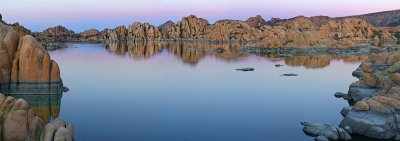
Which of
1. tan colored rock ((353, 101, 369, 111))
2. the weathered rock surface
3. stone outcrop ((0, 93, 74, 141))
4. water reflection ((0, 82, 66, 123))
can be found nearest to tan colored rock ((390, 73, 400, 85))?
tan colored rock ((353, 101, 369, 111))

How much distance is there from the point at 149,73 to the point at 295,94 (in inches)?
1445

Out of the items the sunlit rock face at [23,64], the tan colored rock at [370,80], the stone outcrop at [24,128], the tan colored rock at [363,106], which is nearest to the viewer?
the stone outcrop at [24,128]

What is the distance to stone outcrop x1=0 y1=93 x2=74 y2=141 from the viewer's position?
934 inches

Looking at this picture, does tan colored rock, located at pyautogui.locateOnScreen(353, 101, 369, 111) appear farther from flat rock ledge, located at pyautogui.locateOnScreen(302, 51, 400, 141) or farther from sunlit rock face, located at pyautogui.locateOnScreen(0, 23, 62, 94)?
sunlit rock face, located at pyautogui.locateOnScreen(0, 23, 62, 94)

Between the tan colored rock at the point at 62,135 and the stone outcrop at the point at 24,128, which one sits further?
the stone outcrop at the point at 24,128

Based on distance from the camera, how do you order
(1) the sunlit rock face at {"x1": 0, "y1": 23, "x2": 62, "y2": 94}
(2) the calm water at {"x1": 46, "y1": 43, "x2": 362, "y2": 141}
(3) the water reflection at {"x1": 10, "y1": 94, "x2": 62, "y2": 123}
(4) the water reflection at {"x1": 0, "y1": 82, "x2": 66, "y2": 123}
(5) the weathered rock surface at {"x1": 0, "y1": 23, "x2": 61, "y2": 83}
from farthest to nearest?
(5) the weathered rock surface at {"x1": 0, "y1": 23, "x2": 61, "y2": 83}
(1) the sunlit rock face at {"x1": 0, "y1": 23, "x2": 62, "y2": 94}
(4) the water reflection at {"x1": 0, "y1": 82, "x2": 66, "y2": 123}
(3) the water reflection at {"x1": 10, "y1": 94, "x2": 62, "y2": 123}
(2) the calm water at {"x1": 46, "y1": 43, "x2": 362, "y2": 141}

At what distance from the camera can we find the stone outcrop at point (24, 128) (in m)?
23.7

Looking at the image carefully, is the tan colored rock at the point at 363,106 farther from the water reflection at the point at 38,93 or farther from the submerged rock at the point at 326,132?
the water reflection at the point at 38,93

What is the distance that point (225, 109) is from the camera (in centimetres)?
4753

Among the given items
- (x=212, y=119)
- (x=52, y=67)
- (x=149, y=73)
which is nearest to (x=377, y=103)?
(x=212, y=119)

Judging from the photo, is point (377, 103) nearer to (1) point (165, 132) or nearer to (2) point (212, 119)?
(2) point (212, 119)

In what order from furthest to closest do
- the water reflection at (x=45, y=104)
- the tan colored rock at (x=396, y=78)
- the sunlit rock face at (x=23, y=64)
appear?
1. the sunlit rock face at (x=23, y=64)
2. the water reflection at (x=45, y=104)
3. the tan colored rock at (x=396, y=78)

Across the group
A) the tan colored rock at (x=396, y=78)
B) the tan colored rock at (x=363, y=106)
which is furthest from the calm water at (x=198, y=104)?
the tan colored rock at (x=396, y=78)

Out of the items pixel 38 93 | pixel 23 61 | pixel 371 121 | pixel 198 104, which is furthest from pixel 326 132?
pixel 23 61
